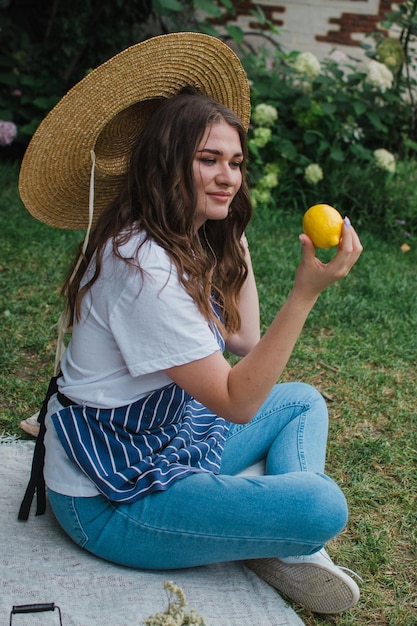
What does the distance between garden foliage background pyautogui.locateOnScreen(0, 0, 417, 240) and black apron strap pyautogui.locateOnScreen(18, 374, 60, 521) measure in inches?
135

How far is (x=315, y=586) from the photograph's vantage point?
78.2 inches

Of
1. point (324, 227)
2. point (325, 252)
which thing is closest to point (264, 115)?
point (325, 252)

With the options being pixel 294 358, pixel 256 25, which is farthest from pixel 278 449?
pixel 256 25

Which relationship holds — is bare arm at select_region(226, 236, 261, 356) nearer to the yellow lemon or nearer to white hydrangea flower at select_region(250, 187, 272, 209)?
the yellow lemon

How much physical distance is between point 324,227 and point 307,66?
3.86 meters

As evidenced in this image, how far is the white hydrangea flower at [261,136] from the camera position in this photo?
526 cm

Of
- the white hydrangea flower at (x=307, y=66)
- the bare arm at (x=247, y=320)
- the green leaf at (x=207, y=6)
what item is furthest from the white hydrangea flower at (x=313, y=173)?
the bare arm at (x=247, y=320)

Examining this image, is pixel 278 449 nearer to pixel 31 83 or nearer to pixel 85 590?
pixel 85 590

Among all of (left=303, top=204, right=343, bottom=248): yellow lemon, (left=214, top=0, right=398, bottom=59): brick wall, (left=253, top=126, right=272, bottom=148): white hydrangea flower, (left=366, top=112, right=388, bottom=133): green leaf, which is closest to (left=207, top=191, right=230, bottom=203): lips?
(left=303, top=204, right=343, bottom=248): yellow lemon

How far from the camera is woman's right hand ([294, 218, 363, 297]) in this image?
1682 mm

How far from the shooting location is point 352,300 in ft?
13.0

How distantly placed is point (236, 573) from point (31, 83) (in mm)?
4658

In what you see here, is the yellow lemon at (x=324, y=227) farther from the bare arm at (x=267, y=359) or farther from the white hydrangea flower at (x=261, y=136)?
the white hydrangea flower at (x=261, y=136)

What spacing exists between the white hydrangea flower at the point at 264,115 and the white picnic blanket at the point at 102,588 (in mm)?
3758
